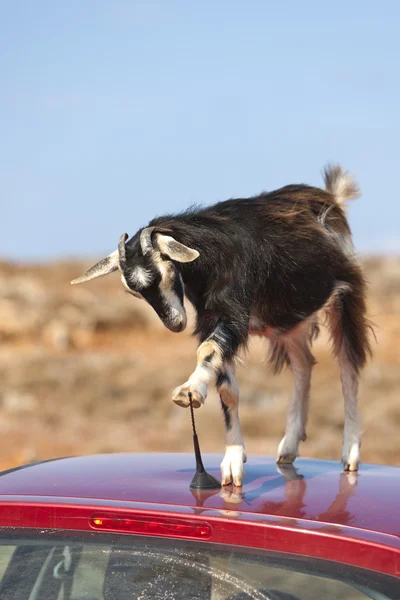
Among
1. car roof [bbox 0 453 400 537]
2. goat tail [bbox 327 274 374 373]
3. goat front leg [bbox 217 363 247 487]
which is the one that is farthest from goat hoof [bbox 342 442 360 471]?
goat tail [bbox 327 274 374 373]

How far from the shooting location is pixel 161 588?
2580 mm

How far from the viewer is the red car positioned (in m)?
2.42

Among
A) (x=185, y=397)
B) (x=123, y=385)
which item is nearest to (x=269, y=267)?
(x=185, y=397)

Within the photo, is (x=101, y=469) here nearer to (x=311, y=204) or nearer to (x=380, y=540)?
(x=380, y=540)

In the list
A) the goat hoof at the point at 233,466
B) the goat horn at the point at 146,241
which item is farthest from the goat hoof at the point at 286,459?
the goat horn at the point at 146,241

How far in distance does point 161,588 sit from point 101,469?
807 millimetres

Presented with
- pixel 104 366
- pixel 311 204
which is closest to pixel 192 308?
pixel 311 204

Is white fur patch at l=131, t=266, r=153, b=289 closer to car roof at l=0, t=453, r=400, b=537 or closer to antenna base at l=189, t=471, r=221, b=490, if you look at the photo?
car roof at l=0, t=453, r=400, b=537

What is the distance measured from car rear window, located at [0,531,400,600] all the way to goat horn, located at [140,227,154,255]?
1.50 metres

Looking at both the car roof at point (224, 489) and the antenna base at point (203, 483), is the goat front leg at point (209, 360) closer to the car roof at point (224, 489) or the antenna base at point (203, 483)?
the car roof at point (224, 489)

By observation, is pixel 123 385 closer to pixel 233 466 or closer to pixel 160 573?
pixel 233 466

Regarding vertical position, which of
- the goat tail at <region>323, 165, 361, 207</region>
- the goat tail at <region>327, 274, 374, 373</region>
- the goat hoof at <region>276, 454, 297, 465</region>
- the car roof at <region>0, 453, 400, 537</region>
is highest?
the goat tail at <region>323, 165, 361, 207</region>

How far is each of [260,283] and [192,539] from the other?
205cm

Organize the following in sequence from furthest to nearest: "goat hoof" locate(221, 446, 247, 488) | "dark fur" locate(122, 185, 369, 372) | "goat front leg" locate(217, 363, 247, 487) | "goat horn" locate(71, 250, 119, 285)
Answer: "dark fur" locate(122, 185, 369, 372) < "goat horn" locate(71, 250, 119, 285) < "goat front leg" locate(217, 363, 247, 487) < "goat hoof" locate(221, 446, 247, 488)
